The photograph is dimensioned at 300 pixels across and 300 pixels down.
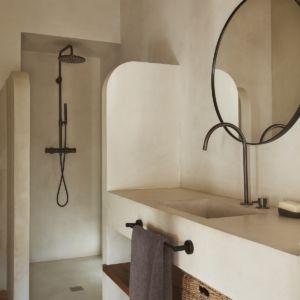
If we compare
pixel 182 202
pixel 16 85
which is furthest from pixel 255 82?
pixel 16 85

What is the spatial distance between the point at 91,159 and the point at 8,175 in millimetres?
1107

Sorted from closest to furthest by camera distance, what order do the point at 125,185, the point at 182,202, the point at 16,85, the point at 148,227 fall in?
the point at 148,227, the point at 182,202, the point at 125,185, the point at 16,85

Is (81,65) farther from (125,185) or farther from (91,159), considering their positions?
(125,185)

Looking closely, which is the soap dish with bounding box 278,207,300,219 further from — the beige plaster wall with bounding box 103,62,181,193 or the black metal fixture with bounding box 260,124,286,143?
the beige plaster wall with bounding box 103,62,181,193

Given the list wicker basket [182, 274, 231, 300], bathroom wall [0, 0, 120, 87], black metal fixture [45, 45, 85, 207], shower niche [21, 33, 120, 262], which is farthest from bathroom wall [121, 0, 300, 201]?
black metal fixture [45, 45, 85, 207]

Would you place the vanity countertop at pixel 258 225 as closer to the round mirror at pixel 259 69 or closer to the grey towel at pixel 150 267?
the grey towel at pixel 150 267

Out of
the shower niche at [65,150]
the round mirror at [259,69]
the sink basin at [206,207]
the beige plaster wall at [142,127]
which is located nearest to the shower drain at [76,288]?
the shower niche at [65,150]

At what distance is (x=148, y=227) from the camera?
1621 millimetres

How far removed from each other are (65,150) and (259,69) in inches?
102

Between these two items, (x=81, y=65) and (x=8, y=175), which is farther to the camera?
(x=81, y=65)

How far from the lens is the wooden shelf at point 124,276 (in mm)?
1820

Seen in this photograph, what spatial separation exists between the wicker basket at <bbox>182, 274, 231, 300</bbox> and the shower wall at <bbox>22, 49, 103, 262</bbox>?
2525mm

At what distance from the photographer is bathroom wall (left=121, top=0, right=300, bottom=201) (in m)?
1.62

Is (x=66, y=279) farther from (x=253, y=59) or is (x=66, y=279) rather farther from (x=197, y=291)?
(x=253, y=59)
